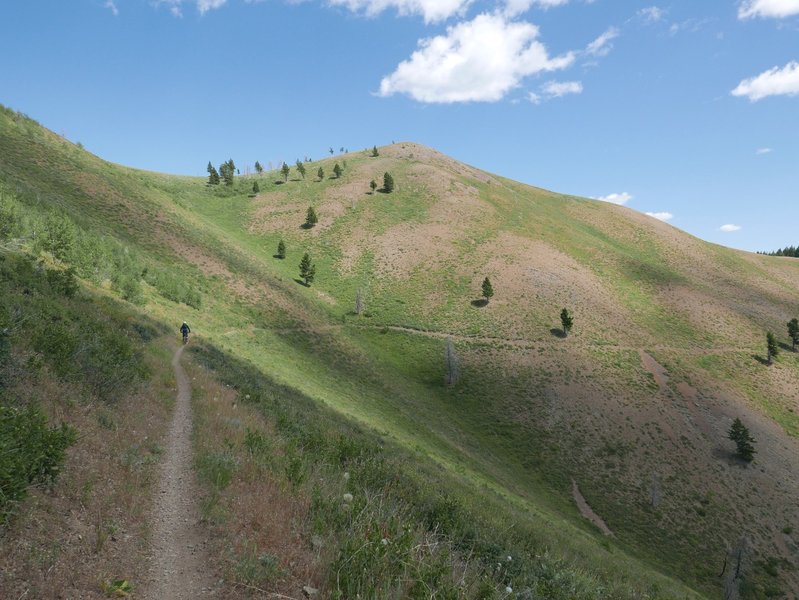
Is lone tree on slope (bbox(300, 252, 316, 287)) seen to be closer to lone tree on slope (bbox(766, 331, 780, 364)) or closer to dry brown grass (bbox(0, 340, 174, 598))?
dry brown grass (bbox(0, 340, 174, 598))

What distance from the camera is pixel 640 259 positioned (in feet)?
278

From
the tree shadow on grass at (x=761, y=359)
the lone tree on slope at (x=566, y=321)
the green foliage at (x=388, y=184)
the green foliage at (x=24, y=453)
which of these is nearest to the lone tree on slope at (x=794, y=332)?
the tree shadow on grass at (x=761, y=359)

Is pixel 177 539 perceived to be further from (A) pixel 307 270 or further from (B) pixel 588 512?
(A) pixel 307 270

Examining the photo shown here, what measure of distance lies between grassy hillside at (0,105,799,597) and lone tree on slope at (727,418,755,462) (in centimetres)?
119

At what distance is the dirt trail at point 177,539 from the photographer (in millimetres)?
4934

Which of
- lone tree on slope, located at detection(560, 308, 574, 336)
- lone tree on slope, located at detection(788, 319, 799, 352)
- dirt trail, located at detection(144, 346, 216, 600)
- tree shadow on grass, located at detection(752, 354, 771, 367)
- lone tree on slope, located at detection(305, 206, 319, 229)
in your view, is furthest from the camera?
lone tree on slope, located at detection(305, 206, 319, 229)

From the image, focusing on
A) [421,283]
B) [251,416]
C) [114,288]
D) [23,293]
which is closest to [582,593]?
[251,416]

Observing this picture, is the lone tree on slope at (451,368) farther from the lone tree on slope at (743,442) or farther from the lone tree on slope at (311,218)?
the lone tree on slope at (311,218)

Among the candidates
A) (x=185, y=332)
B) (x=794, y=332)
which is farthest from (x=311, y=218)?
(x=794, y=332)

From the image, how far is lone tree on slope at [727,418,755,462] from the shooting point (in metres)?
38.2

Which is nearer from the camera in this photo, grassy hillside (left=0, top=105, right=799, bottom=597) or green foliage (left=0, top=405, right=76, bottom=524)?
green foliage (left=0, top=405, right=76, bottom=524)

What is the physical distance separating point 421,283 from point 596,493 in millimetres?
39365

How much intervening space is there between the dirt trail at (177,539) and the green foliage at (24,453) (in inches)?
66.7

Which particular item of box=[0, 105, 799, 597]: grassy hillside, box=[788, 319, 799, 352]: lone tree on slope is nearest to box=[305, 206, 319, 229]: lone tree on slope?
box=[0, 105, 799, 597]: grassy hillside
